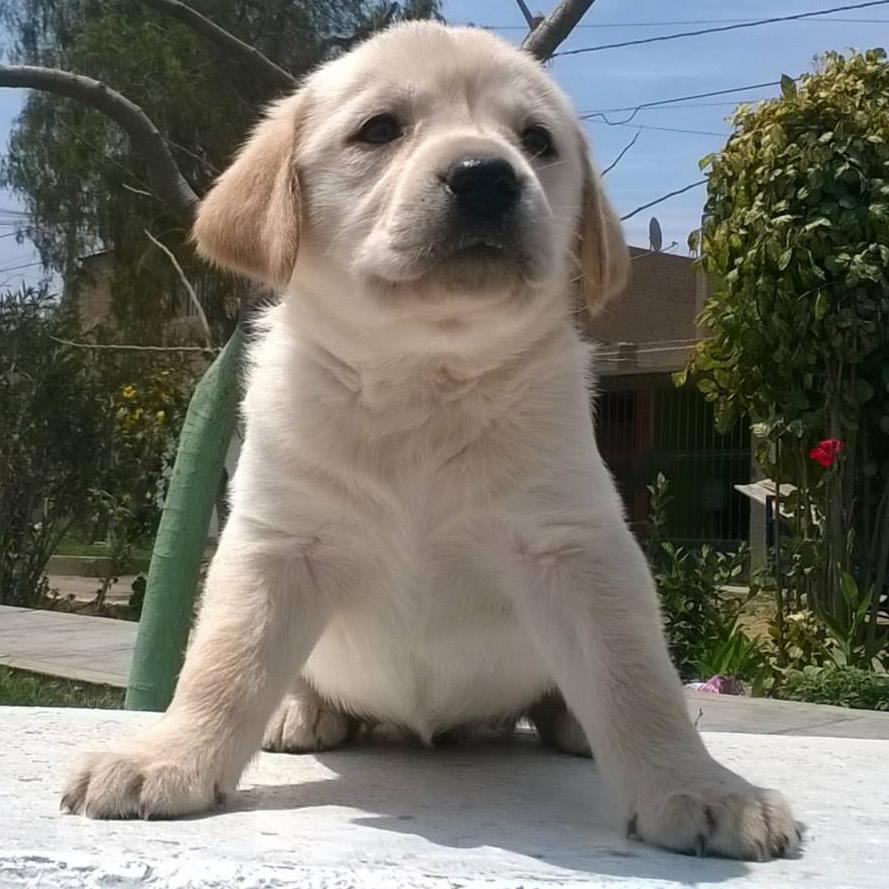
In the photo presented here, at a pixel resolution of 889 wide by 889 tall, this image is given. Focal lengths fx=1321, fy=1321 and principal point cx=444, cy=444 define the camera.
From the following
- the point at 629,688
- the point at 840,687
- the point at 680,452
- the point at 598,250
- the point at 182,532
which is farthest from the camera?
the point at 680,452

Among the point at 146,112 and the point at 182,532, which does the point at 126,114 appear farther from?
the point at 146,112

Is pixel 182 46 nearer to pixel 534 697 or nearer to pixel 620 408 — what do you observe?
pixel 620 408

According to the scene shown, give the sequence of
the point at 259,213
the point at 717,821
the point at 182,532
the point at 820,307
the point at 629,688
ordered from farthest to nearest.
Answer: the point at 820,307
the point at 182,532
the point at 259,213
the point at 629,688
the point at 717,821

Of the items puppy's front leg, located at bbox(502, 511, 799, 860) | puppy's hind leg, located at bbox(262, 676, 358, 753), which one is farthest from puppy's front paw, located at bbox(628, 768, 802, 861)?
puppy's hind leg, located at bbox(262, 676, 358, 753)

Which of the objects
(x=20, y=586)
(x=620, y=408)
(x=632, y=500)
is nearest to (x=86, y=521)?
(x=20, y=586)

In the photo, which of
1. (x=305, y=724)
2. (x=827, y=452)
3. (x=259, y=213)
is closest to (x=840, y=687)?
(x=827, y=452)

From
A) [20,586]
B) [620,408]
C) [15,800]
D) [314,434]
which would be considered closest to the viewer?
[15,800]
